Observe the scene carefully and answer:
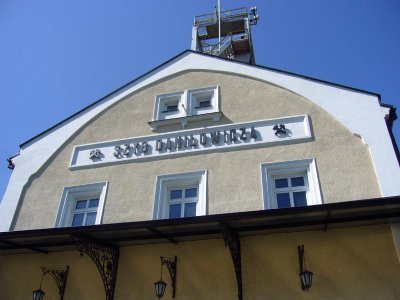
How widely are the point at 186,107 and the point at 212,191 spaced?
9.90 ft

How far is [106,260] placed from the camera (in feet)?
26.6

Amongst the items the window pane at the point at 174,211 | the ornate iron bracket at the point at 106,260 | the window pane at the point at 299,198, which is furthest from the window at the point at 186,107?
the ornate iron bracket at the point at 106,260

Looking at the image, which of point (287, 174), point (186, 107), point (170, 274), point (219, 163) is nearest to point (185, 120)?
point (186, 107)

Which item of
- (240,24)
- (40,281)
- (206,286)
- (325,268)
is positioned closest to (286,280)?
(325,268)

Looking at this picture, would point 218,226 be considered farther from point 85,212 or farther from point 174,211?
point 85,212

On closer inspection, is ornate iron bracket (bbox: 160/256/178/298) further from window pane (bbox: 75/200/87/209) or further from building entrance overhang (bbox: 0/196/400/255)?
window pane (bbox: 75/200/87/209)

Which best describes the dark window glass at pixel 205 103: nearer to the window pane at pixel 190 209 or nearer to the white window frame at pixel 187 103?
the white window frame at pixel 187 103

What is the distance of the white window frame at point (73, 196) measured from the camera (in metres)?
9.44

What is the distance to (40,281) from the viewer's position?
333 inches

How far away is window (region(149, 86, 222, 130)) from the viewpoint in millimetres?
10266

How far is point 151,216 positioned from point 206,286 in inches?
83.4

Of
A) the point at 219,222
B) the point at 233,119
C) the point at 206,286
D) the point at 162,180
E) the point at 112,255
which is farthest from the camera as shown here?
the point at 233,119

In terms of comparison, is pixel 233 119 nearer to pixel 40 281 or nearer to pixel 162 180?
pixel 162 180

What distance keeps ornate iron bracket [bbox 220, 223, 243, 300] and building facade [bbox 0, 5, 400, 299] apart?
32 millimetres
